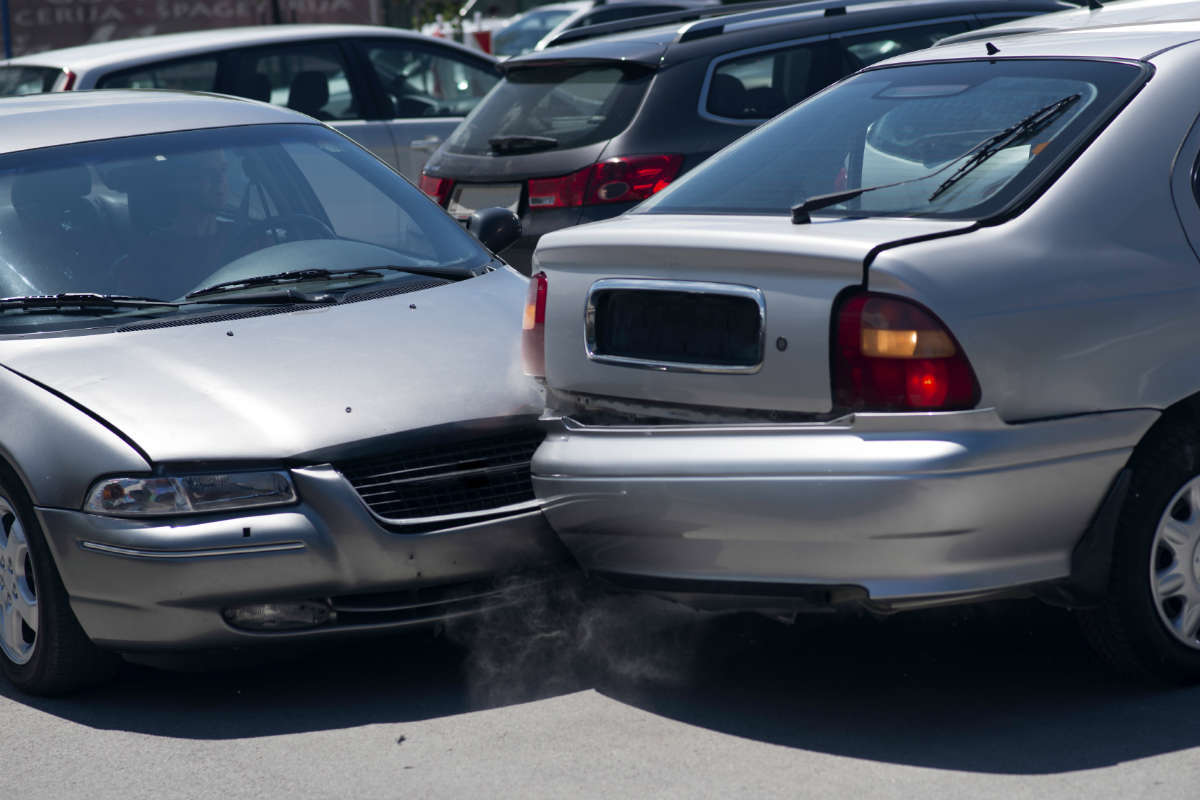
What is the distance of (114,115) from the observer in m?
5.98

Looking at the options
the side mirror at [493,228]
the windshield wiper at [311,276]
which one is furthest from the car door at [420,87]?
the windshield wiper at [311,276]

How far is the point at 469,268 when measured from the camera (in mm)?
5812

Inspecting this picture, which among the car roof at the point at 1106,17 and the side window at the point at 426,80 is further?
the side window at the point at 426,80

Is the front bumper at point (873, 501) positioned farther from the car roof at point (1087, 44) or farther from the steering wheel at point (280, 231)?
the steering wheel at point (280, 231)

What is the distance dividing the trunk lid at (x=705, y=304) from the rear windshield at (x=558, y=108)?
354cm

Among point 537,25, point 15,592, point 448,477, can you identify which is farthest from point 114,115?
point 537,25

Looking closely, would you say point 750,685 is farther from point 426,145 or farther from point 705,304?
point 426,145

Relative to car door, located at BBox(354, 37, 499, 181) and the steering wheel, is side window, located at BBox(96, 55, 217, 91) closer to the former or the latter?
Result: car door, located at BBox(354, 37, 499, 181)

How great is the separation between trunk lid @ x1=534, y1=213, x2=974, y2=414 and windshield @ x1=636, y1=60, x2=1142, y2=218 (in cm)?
16

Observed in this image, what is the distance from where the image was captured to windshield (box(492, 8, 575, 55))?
2689cm

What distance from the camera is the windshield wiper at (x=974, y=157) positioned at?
14.1 feet

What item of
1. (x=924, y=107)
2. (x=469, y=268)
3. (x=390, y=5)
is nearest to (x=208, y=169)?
(x=469, y=268)

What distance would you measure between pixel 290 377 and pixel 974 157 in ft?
6.32

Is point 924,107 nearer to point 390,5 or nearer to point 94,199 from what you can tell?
point 94,199
